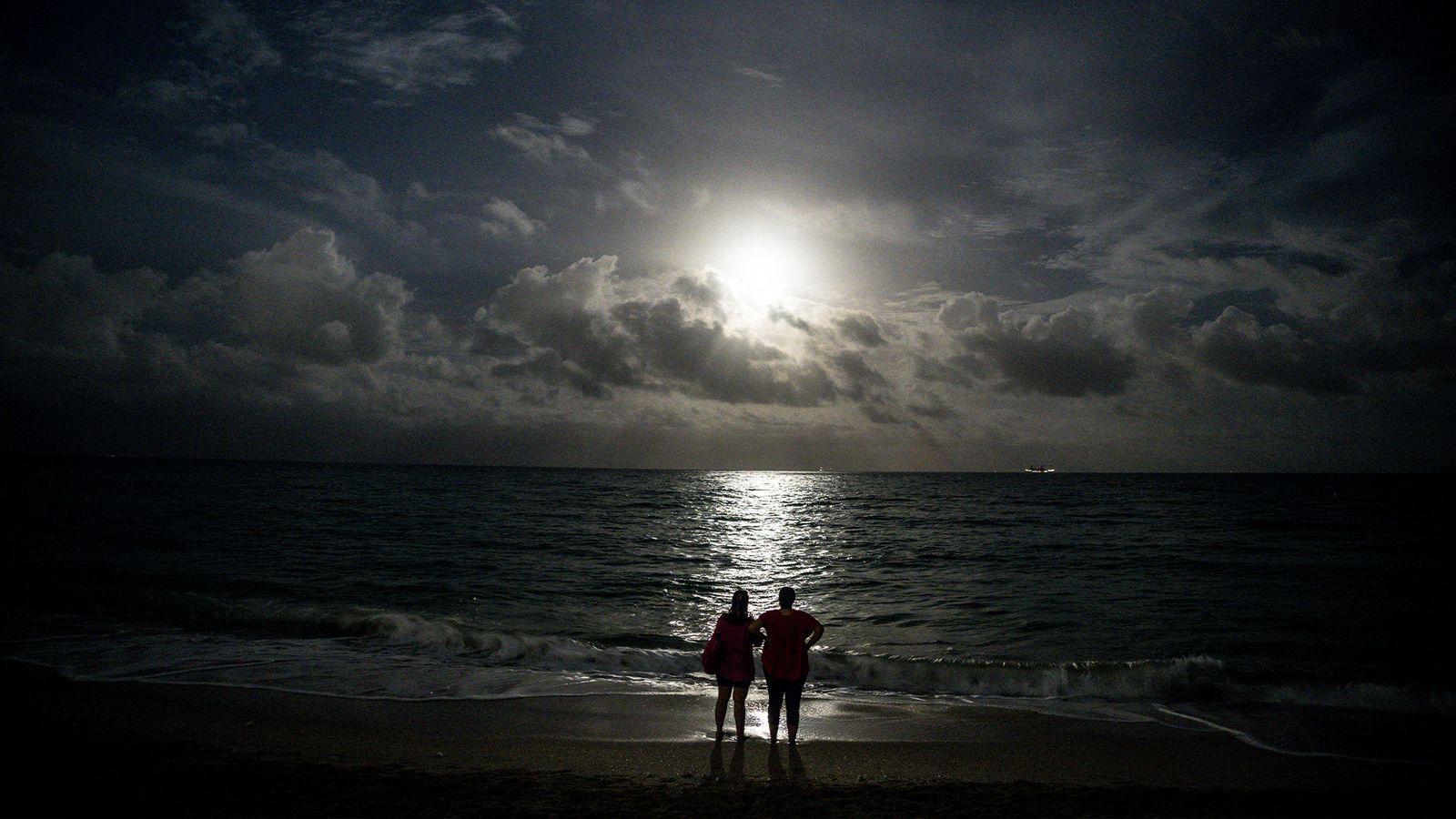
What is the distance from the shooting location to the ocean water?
14.0 metres

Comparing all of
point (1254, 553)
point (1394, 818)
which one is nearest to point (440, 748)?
point (1394, 818)

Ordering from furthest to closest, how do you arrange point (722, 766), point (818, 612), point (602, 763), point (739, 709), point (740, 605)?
1. point (818, 612)
2. point (739, 709)
3. point (740, 605)
4. point (602, 763)
5. point (722, 766)

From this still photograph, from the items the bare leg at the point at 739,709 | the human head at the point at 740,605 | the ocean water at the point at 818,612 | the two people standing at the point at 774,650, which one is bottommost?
the ocean water at the point at 818,612

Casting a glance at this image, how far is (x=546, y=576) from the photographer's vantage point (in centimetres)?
2770

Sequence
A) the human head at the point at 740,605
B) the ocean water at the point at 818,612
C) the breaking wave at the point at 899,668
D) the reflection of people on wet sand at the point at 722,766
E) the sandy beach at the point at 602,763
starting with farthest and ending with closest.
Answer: the breaking wave at the point at 899,668 < the ocean water at the point at 818,612 < the human head at the point at 740,605 < the reflection of people on wet sand at the point at 722,766 < the sandy beach at the point at 602,763

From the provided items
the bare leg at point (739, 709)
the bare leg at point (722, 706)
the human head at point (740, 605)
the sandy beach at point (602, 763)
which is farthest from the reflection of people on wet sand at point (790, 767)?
the human head at point (740, 605)

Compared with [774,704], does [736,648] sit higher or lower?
Result: higher

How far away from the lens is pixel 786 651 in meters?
9.70

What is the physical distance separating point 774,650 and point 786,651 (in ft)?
0.57

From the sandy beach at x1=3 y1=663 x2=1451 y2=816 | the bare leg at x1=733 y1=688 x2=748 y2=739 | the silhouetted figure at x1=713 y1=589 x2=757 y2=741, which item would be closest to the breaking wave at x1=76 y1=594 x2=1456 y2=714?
the sandy beach at x1=3 y1=663 x2=1451 y2=816

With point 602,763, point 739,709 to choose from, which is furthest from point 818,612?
point 602,763

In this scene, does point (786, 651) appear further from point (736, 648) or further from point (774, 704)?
point (774, 704)

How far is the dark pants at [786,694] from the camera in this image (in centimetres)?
975

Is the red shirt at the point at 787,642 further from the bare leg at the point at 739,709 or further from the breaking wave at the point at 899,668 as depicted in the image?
the breaking wave at the point at 899,668
